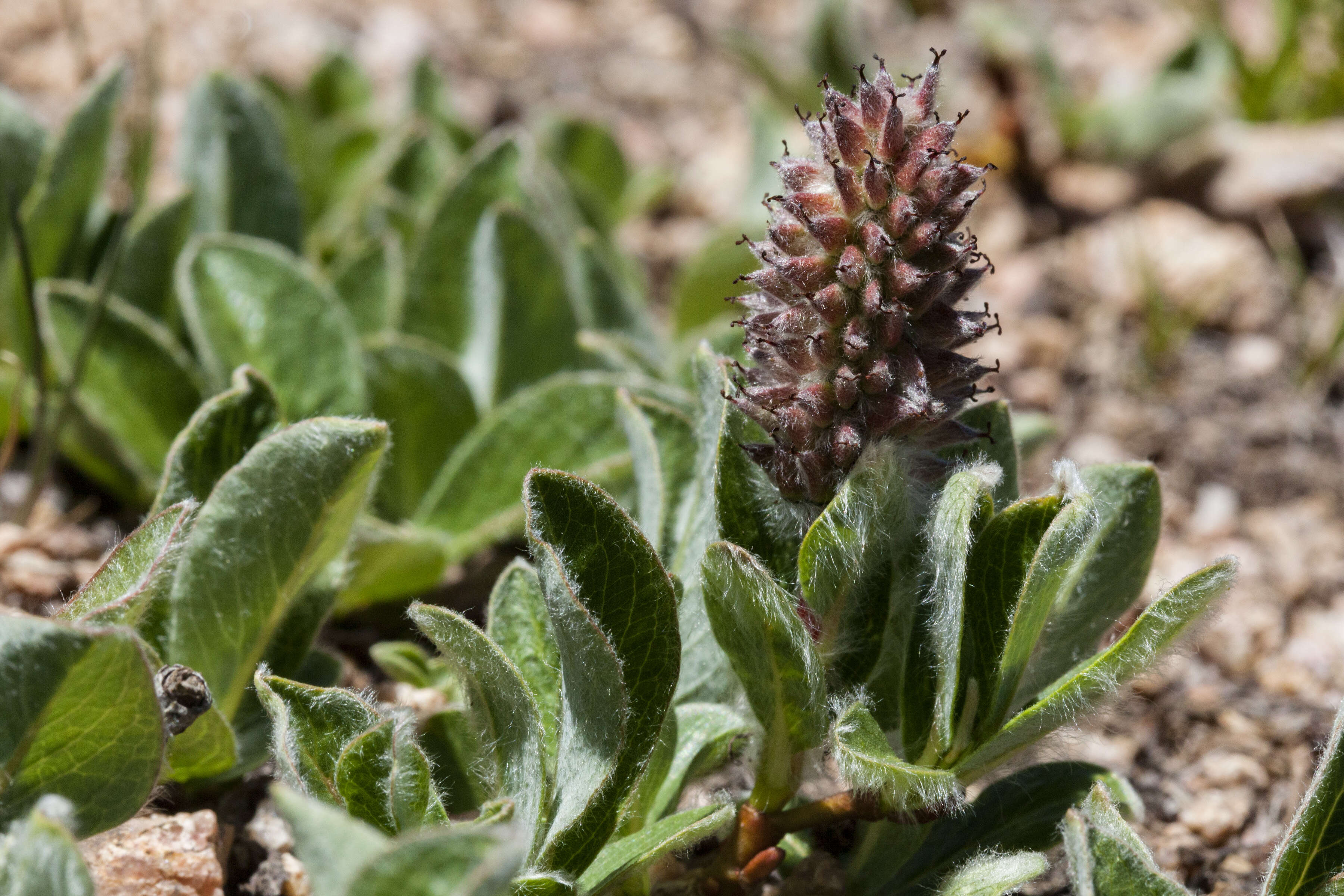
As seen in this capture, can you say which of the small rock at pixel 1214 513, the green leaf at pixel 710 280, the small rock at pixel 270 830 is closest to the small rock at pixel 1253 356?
the small rock at pixel 1214 513

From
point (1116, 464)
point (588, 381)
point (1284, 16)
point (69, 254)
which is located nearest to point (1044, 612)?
point (1116, 464)

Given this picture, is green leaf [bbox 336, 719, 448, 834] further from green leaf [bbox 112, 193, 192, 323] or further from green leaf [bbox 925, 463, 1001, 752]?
green leaf [bbox 112, 193, 192, 323]

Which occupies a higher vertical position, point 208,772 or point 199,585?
point 199,585

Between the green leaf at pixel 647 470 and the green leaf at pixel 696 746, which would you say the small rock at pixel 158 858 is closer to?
the green leaf at pixel 696 746

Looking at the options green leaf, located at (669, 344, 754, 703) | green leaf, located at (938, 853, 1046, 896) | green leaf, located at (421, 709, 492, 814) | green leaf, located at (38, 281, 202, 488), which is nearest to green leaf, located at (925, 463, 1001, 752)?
green leaf, located at (938, 853, 1046, 896)

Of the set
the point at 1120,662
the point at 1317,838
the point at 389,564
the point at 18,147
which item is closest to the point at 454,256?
the point at 389,564

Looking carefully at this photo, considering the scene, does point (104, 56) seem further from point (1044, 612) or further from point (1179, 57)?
point (1044, 612)

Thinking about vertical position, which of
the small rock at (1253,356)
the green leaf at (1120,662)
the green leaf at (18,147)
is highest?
the small rock at (1253,356)
